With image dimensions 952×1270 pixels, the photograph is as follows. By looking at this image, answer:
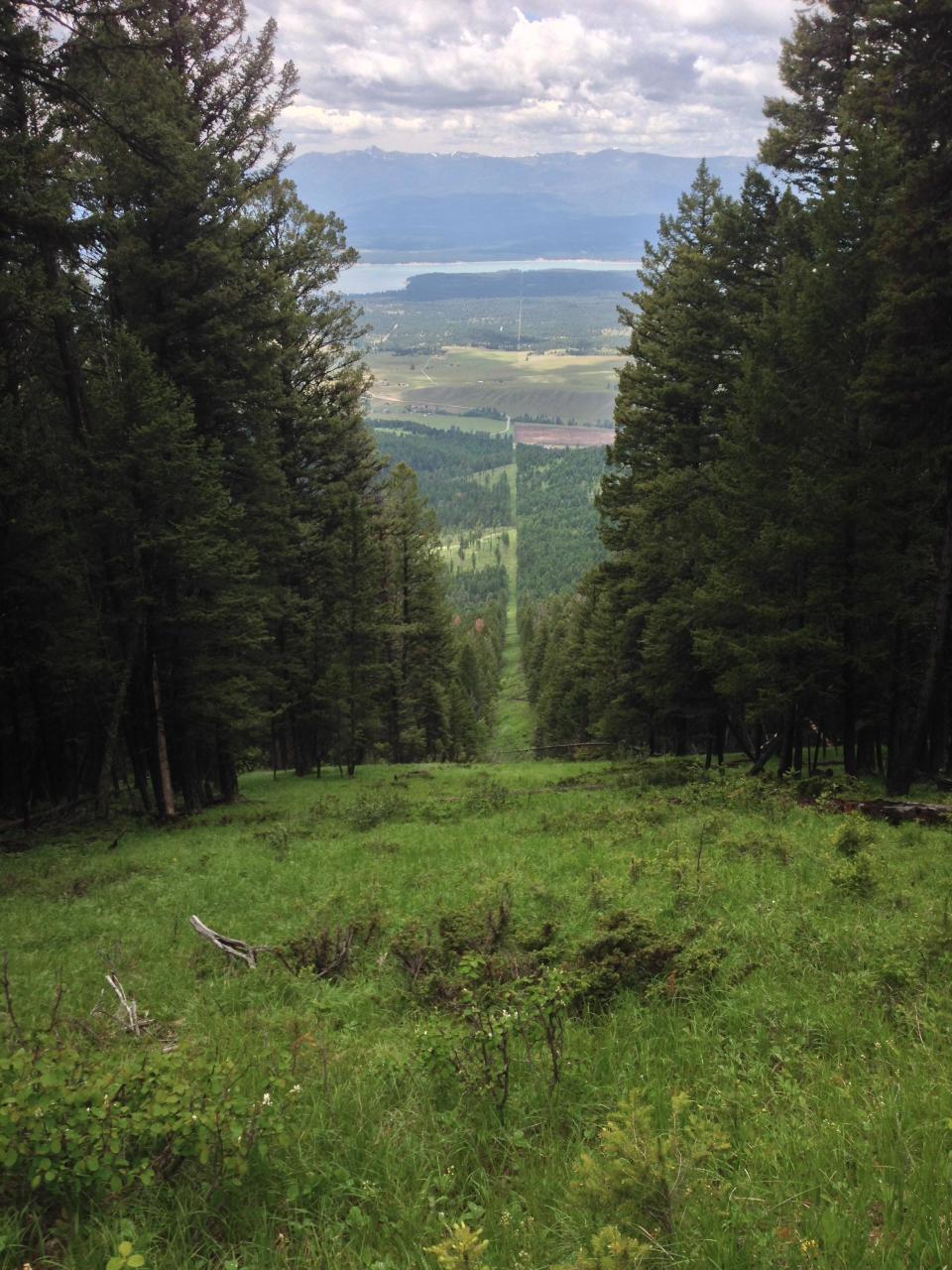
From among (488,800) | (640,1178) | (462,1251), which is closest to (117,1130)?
(462,1251)

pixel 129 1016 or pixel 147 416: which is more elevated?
pixel 147 416

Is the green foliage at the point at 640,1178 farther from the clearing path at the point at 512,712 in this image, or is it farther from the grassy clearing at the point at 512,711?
the grassy clearing at the point at 512,711

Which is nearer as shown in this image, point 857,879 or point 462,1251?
point 462,1251

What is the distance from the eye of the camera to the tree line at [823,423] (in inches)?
554

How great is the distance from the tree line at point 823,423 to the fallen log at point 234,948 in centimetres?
1330

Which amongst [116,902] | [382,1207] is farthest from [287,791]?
[382,1207]

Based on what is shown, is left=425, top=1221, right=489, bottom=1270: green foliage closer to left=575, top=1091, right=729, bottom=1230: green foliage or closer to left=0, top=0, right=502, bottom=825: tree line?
left=575, top=1091, right=729, bottom=1230: green foliage

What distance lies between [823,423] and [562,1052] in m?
15.8

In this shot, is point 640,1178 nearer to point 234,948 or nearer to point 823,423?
point 234,948

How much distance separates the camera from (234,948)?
8.80 meters

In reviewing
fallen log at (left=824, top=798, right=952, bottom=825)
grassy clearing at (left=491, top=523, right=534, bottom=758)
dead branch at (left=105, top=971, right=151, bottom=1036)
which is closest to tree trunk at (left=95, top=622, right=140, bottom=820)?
dead branch at (left=105, top=971, right=151, bottom=1036)

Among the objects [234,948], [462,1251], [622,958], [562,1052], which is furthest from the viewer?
[234,948]

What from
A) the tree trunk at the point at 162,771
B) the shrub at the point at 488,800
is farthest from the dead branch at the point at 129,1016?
the tree trunk at the point at 162,771

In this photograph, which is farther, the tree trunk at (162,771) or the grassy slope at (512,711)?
the grassy slope at (512,711)
